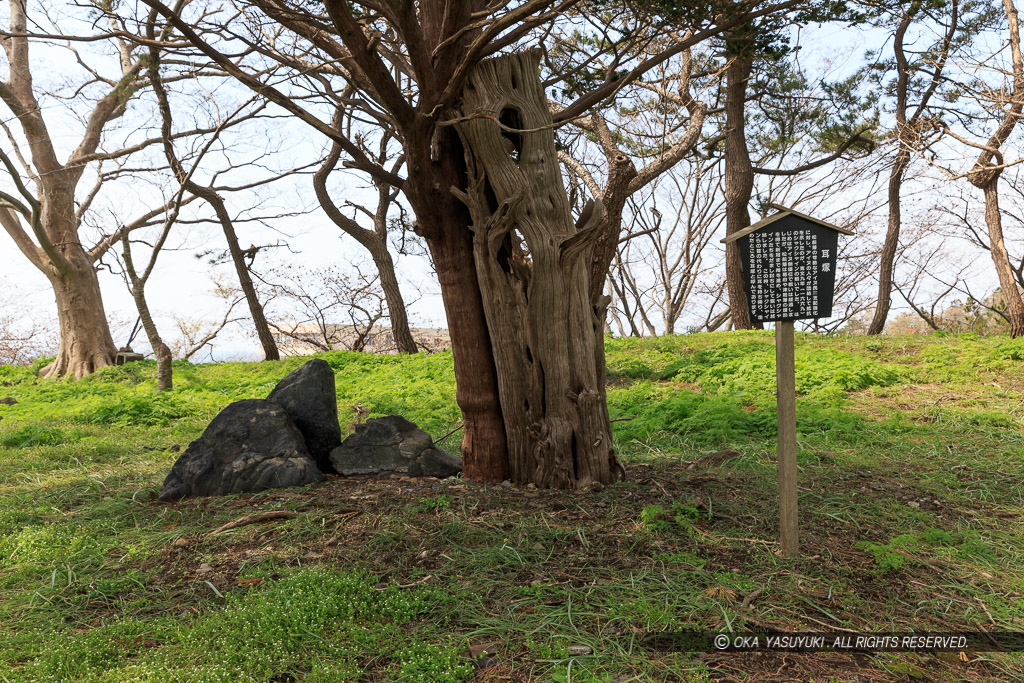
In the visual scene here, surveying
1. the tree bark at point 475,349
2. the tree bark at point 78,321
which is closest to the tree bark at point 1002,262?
the tree bark at point 475,349

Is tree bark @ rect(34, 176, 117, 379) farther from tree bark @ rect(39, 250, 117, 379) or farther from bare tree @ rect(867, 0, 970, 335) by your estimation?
bare tree @ rect(867, 0, 970, 335)

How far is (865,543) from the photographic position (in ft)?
14.2

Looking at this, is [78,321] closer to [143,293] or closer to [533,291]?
[143,293]

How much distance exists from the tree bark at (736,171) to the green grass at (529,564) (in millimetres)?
6739

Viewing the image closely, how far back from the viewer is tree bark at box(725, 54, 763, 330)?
1364 cm

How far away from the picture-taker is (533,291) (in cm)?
533

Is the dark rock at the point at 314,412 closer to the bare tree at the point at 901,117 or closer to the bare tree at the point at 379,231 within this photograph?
the bare tree at the point at 379,231

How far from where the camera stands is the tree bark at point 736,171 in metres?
13.6

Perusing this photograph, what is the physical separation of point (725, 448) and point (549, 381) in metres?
2.59

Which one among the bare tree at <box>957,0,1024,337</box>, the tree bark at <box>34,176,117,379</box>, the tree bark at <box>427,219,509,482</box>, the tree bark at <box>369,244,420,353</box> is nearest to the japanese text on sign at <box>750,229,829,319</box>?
the tree bark at <box>427,219,509,482</box>

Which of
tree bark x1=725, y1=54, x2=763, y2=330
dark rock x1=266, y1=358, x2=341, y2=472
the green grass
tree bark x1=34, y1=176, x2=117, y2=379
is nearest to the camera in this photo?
the green grass

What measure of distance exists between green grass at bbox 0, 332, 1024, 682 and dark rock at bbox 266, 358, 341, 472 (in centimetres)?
81

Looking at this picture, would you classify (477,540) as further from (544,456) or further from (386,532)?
(544,456)

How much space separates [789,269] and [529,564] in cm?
247
